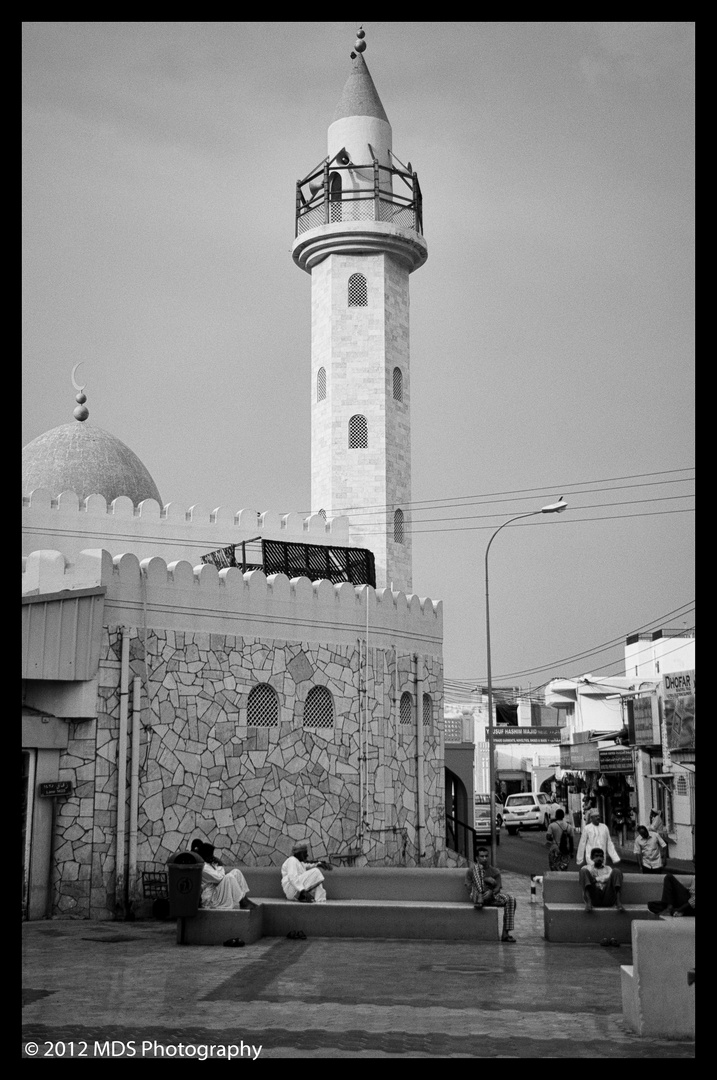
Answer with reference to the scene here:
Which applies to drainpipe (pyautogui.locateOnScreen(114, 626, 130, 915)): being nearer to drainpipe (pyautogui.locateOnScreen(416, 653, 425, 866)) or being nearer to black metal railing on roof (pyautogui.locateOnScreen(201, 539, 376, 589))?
black metal railing on roof (pyautogui.locateOnScreen(201, 539, 376, 589))

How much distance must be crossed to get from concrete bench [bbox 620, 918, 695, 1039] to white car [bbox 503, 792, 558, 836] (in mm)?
40069

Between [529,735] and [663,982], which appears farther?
[529,735]

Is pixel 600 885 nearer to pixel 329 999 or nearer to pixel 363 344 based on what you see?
pixel 329 999

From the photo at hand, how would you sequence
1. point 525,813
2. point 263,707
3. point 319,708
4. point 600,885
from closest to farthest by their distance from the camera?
Result: 1. point 600,885
2. point 263,707
3. point 319,708
4. point 525,813

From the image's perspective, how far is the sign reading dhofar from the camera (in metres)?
53.1

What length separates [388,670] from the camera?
A: 78.7 feet

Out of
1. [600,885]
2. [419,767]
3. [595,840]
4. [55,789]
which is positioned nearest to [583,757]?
[419,767]

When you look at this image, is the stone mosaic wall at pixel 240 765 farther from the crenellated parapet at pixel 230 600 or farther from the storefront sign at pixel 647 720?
the storefront sign at pixel 647 720

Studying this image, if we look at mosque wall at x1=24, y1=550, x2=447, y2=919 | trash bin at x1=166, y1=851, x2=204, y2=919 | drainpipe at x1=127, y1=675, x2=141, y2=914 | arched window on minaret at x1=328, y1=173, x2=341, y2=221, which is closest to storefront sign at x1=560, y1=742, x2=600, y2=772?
mosque wall at x1=24, y1=550, x2=447, y2=919

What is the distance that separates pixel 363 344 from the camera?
29.8 m

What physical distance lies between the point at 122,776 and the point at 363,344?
1446 cm

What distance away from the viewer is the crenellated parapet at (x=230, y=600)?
63.5ft

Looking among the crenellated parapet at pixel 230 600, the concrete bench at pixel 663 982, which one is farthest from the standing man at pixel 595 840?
the crenellated parapet at pixel 230 600
